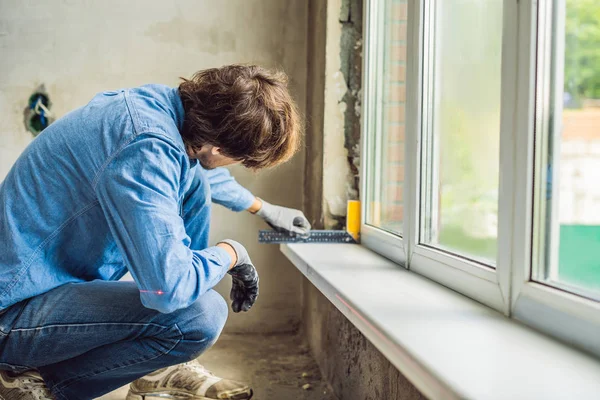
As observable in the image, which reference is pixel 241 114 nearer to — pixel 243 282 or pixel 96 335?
pixel 243 282

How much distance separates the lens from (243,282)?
1.66m

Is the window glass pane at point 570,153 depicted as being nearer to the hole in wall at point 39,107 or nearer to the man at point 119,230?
the man at point 119,230

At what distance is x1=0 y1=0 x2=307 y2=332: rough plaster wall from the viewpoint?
280cm

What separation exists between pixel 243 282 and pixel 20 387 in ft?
2.09

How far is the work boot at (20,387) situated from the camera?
145 cm

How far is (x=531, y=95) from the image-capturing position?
3.47ft

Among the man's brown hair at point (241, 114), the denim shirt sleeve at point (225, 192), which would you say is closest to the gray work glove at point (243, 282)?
the man's brown hair at point (241, 114)

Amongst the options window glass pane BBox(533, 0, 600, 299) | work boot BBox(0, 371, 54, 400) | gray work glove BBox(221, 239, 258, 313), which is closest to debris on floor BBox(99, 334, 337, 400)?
gray work glove BBox(221, 239, 258, 313)

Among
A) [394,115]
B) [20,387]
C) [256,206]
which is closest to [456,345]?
[20,387]

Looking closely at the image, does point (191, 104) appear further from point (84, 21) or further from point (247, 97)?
point (84, 21)

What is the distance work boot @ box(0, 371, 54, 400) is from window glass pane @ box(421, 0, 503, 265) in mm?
1130

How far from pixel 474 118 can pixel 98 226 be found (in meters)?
0.96

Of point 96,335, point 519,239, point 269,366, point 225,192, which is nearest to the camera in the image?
point 519,239

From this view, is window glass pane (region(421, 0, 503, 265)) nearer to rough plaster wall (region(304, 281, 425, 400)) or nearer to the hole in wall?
rough plaster wall (region(304, 281, 425, 400))
